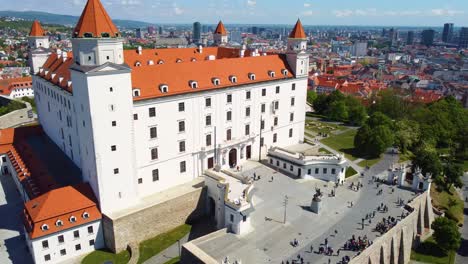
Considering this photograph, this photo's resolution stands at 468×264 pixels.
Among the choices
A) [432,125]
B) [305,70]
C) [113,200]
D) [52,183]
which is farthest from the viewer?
[432,125]

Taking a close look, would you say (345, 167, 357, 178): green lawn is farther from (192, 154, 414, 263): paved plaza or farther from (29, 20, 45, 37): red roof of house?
(29, 20, 45, 37): red roof of house

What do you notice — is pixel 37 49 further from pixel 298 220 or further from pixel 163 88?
pixel 298 220

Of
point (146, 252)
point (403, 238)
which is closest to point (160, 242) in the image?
point (146, 252)

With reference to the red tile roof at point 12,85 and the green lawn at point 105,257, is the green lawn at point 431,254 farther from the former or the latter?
the red tile roof at point 12,85

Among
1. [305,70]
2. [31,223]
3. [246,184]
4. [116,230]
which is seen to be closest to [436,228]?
[246,184]

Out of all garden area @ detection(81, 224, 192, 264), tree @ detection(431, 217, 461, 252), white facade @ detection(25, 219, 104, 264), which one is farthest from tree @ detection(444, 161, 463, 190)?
white facade @ detection(25, 219, 104, 264)

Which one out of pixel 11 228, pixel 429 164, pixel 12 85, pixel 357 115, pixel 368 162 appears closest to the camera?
pixel 11 228

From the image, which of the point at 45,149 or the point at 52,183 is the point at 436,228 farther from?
the point at 45,149
